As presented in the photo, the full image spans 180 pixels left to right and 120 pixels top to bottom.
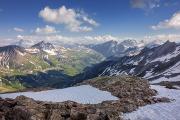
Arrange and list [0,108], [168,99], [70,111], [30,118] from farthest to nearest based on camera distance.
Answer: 1. [168,99]
2. [0,108]
3. [70,111]
4. [30,118]

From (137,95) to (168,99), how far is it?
5684 mm

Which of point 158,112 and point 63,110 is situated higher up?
point 63,110

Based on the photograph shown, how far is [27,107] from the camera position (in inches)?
1396

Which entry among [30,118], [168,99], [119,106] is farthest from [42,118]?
[168,99]

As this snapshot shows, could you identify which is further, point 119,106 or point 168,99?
point 168,99

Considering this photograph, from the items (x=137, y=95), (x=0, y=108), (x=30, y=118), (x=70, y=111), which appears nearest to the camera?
(x=30, y=118)

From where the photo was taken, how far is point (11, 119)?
3444 cm

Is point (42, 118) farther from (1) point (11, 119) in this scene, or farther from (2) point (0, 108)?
(2) point (0, 108)

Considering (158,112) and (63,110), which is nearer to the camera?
(63,110)

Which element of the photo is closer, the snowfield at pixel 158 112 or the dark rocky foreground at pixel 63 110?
the dark rocky foreground at pixel 63 110

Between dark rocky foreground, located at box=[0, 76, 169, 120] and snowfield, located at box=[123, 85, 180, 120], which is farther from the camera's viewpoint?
snowfield, located at box=[123, 85, 180, 120]

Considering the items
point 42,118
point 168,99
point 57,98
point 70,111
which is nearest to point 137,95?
point 168,99

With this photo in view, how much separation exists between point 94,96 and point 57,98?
258 inches

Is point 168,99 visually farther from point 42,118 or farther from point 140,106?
point 42,118
